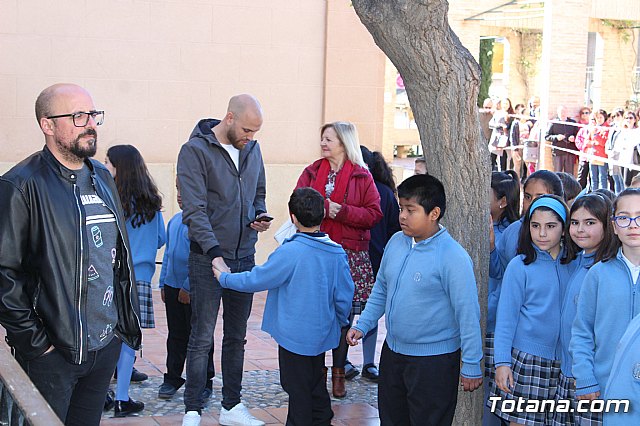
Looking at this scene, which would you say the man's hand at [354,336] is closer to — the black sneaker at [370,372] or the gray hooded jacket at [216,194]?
the gray hooded jacket at [216,194]

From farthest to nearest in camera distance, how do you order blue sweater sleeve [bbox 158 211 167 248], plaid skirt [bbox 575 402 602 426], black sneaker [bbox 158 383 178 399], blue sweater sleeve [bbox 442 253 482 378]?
1. blue sweater sleeve [bbox 158 211 167 248]
2. black sneaker [bbox 158 383 178 399]
3. blue sweater sleeve [bbox 442 253 482 378]
4. plaid skirt [bbox 575 402 602 426]

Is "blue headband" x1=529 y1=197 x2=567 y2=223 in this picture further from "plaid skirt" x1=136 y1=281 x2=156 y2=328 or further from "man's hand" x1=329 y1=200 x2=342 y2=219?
"plaid skirt" x1=136 y1=281 x2=156 y2=328

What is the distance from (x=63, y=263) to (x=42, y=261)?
80 mm

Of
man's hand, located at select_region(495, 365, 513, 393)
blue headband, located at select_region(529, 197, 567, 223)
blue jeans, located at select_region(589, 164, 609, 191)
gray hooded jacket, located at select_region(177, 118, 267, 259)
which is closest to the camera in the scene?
man's hand, located at select_region(495, 365, 513, 393)

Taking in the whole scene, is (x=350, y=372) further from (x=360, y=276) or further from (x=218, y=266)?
(x=218, y=266)

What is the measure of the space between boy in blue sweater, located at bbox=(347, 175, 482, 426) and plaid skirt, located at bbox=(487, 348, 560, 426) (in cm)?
30

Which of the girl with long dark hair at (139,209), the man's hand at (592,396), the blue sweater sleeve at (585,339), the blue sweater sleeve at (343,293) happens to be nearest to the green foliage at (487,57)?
the girl with long dark hair at (139,209)

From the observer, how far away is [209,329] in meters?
5.46

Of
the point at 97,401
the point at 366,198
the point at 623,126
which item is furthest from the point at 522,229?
the point at 623,126

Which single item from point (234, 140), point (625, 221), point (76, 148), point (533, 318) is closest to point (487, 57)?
point (234, 140)

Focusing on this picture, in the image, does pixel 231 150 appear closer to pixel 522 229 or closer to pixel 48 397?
pixel 522 229

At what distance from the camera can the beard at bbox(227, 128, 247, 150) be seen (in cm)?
550

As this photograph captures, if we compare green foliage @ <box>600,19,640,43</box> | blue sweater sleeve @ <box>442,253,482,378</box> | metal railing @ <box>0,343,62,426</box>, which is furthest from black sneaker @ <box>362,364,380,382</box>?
green foliage @ <box>600,19,640,43</box>

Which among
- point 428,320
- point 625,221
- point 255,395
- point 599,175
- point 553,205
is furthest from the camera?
point 599,175
